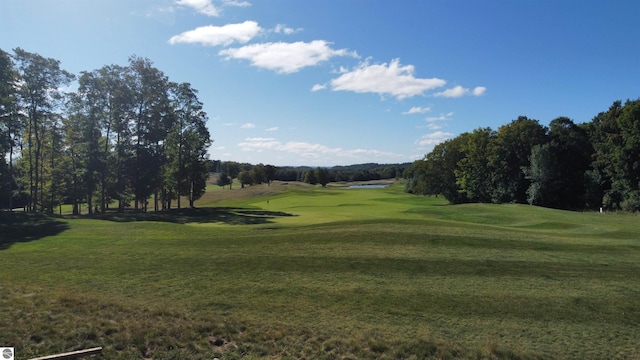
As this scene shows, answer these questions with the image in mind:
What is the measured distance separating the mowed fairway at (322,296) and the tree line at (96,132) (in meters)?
21.2

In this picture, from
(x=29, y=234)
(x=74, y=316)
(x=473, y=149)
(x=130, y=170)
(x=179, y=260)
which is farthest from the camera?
(x=473, y=149)

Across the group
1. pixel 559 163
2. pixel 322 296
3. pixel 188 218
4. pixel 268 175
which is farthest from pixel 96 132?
pixel 268 175

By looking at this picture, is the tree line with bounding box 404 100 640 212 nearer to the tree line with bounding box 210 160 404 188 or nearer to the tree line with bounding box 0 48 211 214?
the tree line with bounding box 0 48 211 214

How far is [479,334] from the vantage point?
27.8 feet

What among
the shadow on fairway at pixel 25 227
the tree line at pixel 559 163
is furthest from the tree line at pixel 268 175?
the shadow on fairway at pixel 25 227

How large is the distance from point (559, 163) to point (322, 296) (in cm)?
5313

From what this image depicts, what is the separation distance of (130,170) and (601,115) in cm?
6134

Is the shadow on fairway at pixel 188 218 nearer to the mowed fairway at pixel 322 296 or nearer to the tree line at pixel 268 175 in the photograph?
the mowed fairway at pixel 322 296

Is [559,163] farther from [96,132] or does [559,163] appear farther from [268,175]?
[268,175]

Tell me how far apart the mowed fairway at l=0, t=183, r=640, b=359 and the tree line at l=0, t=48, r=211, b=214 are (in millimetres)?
21214

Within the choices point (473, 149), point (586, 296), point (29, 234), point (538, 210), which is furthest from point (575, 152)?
point (29, 234)

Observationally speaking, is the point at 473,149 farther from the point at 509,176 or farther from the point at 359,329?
the point at 359,329

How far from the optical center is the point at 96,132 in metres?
40.2

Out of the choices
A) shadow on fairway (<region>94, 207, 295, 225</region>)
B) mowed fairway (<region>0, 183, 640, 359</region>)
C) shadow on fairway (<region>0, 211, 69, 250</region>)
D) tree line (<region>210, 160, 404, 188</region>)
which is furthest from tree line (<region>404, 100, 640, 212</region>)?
shadow on fairway (<region>0, 211, 69, 250</region>)
